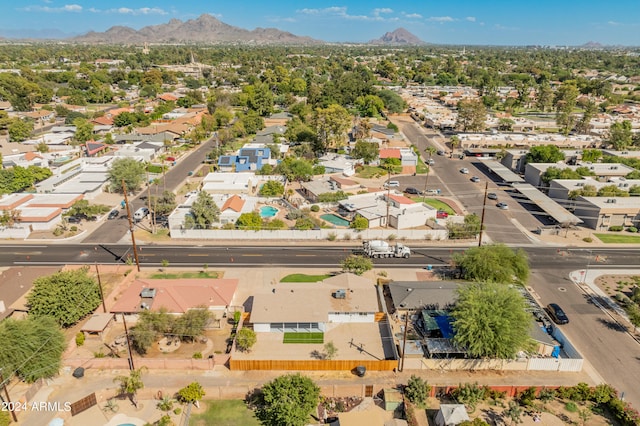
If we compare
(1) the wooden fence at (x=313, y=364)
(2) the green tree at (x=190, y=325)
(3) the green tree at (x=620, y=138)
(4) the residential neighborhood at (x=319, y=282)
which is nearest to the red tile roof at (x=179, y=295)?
(4) the residential neighborhood at (x=319, y=282)

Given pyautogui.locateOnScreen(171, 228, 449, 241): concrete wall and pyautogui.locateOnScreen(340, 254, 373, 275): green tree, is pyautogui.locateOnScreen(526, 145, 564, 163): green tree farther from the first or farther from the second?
pyautogui.locateOnScreen(340, 254, 373, 275): green tree

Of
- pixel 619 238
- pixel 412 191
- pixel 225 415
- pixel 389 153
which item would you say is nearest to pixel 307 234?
pixel 412 191

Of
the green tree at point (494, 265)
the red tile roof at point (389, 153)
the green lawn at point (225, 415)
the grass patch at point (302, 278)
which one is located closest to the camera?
the green lawn at point (225, 415)

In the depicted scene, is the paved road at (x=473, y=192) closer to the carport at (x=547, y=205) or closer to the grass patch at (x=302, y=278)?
the carport at (x=547, y=205)

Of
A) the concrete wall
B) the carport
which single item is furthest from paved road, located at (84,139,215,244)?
the carport

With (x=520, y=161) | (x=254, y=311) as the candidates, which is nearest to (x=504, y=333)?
(x=254, y=311)

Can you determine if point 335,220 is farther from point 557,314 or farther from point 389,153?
point 389,153
